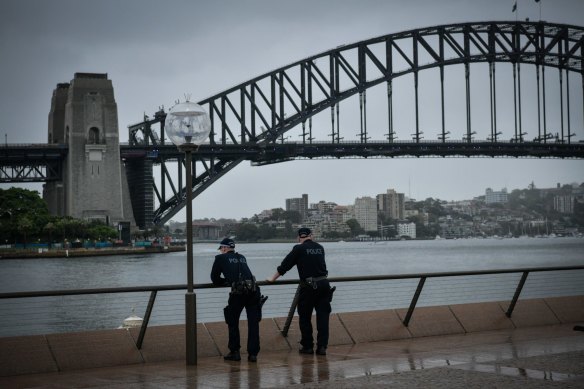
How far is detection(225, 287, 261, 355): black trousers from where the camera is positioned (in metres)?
10.5

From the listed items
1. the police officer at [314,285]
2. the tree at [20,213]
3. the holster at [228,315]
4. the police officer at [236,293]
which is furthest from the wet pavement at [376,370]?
the tree at [20,213]

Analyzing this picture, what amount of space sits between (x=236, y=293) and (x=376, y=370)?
67.7 inches

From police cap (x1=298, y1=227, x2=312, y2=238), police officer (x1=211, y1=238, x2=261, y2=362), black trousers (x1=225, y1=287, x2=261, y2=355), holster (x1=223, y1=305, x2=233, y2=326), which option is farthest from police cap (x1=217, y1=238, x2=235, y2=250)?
police cap (x1=298, y1=227, x2=312, y2=238)

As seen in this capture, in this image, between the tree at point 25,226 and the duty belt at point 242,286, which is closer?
the duty belt at point 242,286

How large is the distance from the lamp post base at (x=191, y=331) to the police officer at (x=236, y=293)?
1.11 feet

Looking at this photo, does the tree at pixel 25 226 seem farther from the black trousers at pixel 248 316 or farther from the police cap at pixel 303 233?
the black trousers at pixel 248 316

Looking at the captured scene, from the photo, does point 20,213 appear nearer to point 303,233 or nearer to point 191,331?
point 303,233

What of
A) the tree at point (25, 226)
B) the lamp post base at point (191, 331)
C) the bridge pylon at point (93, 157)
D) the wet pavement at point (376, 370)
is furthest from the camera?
the tree at point (25, 226)

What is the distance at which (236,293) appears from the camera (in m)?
10.4

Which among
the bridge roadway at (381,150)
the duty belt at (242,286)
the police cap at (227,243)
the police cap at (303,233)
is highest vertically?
the bridge roadway at (381,150)

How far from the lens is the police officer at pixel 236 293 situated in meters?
10.4

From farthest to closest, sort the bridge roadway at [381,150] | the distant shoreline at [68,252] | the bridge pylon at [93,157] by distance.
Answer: the distant shoreline at [68,252] → the bridge pylon at [93,157] → the bridge roadway at [381,150]

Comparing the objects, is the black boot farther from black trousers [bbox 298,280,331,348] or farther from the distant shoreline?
the distant shoreline

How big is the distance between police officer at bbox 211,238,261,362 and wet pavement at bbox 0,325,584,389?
0.21 metres
